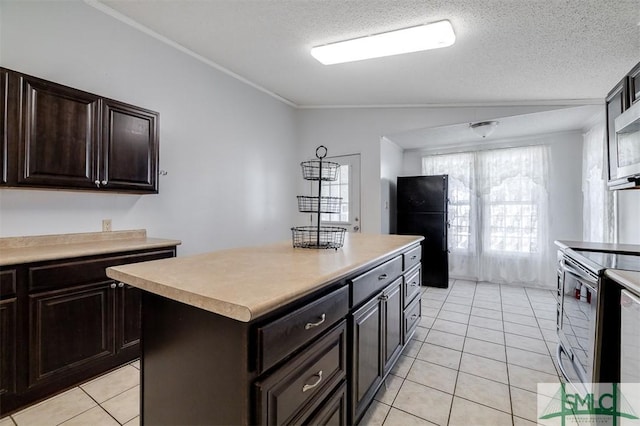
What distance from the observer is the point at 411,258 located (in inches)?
95.1

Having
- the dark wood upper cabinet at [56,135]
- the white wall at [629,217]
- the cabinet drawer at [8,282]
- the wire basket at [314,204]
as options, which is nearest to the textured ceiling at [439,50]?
the dark wood upper cabinet at [56,135]

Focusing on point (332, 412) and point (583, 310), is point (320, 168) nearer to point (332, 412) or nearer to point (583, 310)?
point (332, 412)

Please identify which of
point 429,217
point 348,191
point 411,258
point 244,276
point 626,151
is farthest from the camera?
point 429,217

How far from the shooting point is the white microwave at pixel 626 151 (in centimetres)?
185

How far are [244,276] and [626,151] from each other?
105 inches

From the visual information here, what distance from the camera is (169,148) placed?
2887 mm

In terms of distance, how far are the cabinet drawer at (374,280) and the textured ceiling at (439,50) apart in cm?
173

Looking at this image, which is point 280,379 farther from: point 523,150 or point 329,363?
point 523,150

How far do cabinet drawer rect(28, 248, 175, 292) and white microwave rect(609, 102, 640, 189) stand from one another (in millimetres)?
3452

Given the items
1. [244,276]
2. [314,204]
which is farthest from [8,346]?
[314,204]

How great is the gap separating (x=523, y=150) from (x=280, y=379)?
497 centimetres

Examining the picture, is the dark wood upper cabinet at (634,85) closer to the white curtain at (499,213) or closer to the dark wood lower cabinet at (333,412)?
the dark wood lower cabinet at (333,412)

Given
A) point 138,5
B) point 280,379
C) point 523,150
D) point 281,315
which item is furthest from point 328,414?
point 523,150

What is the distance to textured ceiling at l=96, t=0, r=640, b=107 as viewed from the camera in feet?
6.30
